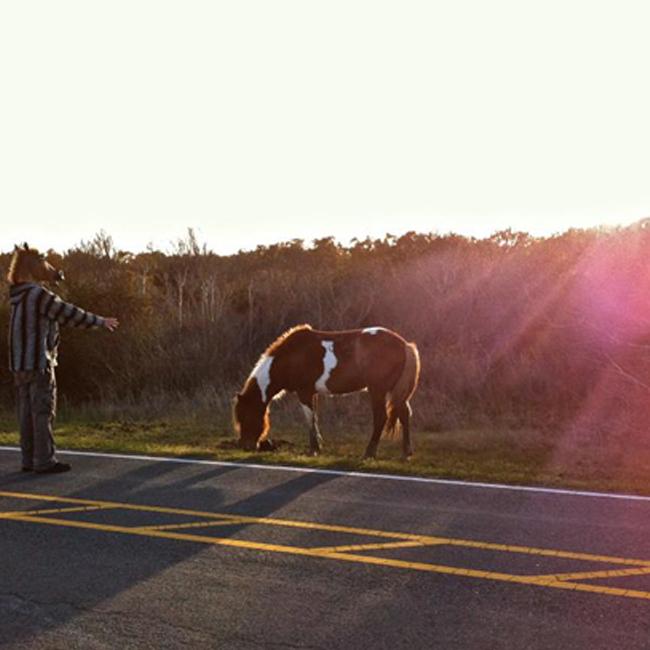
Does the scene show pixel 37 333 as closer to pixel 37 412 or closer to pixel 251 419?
pixel 37 412

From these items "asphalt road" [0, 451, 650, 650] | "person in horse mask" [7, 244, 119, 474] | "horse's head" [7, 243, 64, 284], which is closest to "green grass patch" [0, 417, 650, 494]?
"asphalt road" [0, 451, 650, 650]

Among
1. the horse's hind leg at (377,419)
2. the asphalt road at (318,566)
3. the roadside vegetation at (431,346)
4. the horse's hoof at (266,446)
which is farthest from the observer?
the roadside vegetation at (431,346)

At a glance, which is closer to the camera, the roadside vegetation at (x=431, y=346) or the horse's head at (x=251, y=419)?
the horse's head at (x=251, y=419)

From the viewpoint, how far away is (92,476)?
33.9 feet

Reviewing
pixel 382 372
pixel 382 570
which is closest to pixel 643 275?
pixel 382 372

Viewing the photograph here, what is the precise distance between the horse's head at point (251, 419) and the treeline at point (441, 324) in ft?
18.8

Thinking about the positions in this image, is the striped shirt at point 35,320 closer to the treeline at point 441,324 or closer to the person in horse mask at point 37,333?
the person in horse mask at point 37,333

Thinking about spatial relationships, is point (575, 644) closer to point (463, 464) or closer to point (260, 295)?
point (463, 464)

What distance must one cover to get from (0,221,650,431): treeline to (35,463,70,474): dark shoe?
9.21 meters

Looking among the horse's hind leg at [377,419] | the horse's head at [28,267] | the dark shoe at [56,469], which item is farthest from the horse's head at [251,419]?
the horse's head at [28,267]

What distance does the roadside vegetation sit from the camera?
17.0m

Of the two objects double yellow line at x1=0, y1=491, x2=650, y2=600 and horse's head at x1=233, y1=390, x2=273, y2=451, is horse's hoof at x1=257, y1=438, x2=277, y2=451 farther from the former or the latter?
double yellow line at x1=0, y1=491, x2=650, y2=600

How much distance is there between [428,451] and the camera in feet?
51.8

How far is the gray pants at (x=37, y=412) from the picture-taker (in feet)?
34.1
